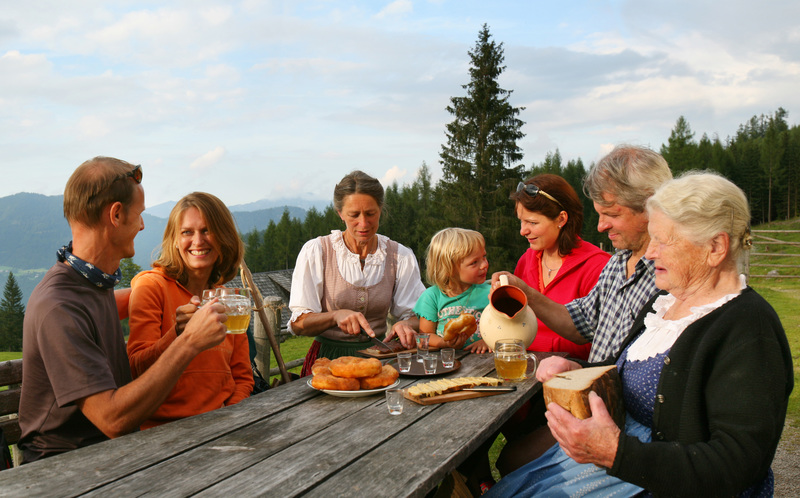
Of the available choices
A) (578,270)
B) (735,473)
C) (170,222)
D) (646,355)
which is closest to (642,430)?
(646,355)

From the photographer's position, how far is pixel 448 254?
153 inches

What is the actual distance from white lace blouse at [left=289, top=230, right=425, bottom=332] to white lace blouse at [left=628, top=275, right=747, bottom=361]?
7.05ft

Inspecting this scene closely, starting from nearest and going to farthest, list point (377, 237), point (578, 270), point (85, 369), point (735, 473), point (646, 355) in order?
point (735, 473) → point (85, 369) → point (646, 355) → point (578, 270) → point (377, 237)

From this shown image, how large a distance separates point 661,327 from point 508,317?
2.96 ft

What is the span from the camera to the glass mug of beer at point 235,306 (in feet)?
7.57

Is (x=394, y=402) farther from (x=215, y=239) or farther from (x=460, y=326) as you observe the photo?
(x=215, y=239)

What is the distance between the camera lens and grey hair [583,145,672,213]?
9.75 ft

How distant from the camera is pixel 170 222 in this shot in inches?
114

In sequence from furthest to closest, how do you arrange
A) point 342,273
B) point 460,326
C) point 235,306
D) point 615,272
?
point 342,273, point 460,326, point 615,272, point 235,306

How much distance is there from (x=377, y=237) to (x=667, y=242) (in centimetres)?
252

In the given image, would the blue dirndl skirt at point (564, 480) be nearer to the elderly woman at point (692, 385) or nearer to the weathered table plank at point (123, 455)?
the elderly woman at point (692, 385)

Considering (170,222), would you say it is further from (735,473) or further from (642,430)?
(735,473)

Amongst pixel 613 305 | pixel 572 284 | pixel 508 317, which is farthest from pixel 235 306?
pixel 572 284

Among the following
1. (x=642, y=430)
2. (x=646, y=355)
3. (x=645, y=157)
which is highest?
(x=645, y=157)
